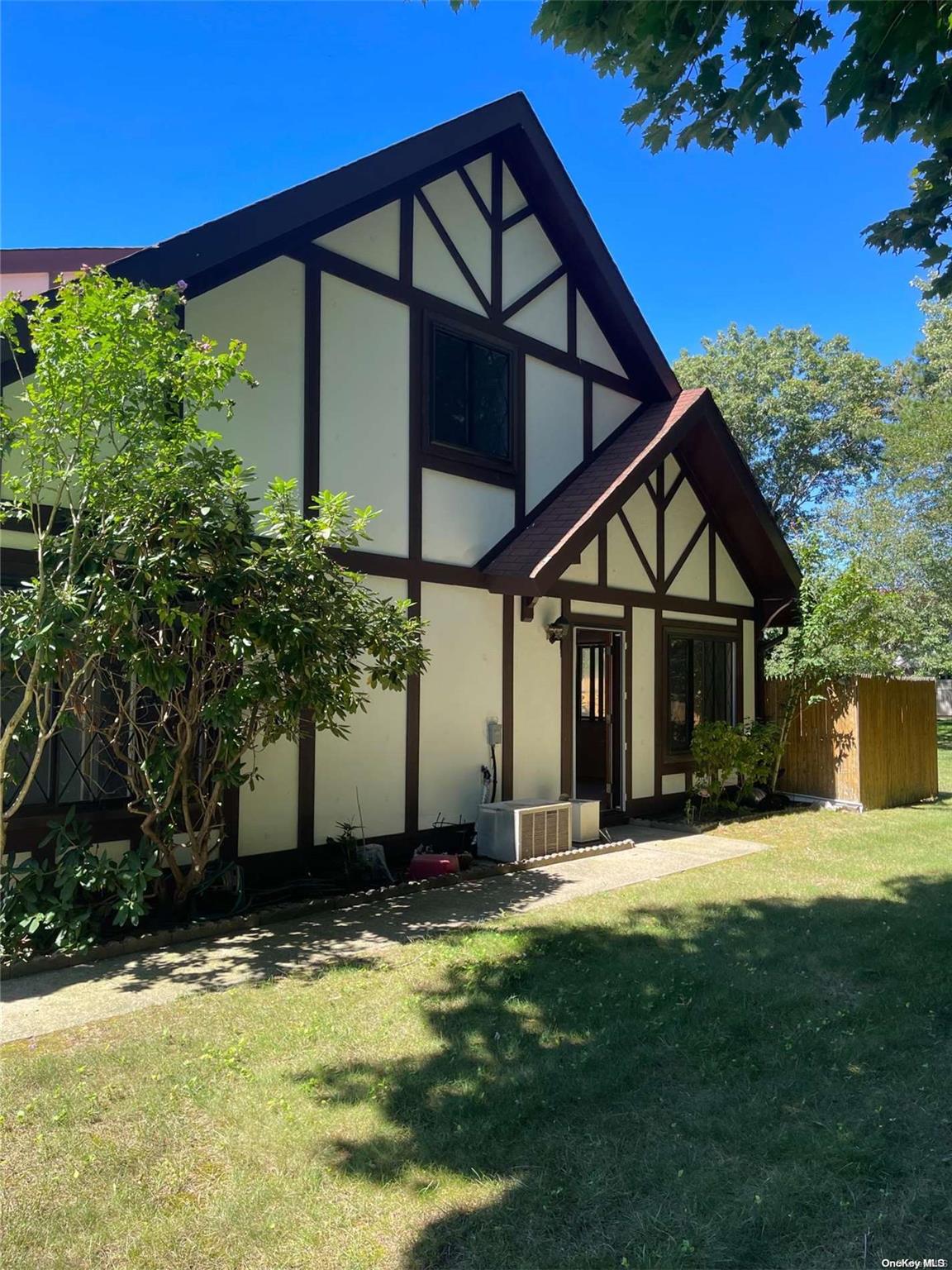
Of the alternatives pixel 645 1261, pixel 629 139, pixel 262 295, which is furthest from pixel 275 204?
pixel 645 1261

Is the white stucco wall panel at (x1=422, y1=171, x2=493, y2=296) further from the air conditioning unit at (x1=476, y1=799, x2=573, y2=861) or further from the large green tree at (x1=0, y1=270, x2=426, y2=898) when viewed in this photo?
the air conditioning unit at (x1=476, y1=799, x2=573, y2=861)

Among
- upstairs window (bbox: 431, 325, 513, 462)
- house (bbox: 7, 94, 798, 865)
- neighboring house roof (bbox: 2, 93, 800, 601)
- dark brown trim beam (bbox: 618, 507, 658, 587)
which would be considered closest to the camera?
neighboring house roof (bbox: 2, 93, 800, 601)

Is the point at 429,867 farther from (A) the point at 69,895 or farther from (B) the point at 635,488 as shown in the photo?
(B) the point at 635,488

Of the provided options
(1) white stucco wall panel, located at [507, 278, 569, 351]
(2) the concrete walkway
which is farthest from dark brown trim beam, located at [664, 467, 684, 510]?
(2) the concrete walkway

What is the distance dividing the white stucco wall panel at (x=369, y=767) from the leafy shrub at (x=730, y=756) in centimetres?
507

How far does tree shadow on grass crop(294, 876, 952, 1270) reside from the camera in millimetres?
2848

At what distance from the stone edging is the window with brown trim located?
370cm

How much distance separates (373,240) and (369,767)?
5.29 metres

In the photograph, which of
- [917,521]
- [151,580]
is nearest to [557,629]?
[151,580]

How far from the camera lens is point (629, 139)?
5504mm

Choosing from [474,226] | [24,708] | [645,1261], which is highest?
[474,226]

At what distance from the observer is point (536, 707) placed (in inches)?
396

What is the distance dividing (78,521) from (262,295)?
3149 millimetres

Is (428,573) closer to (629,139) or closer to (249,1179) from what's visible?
(629,139)
